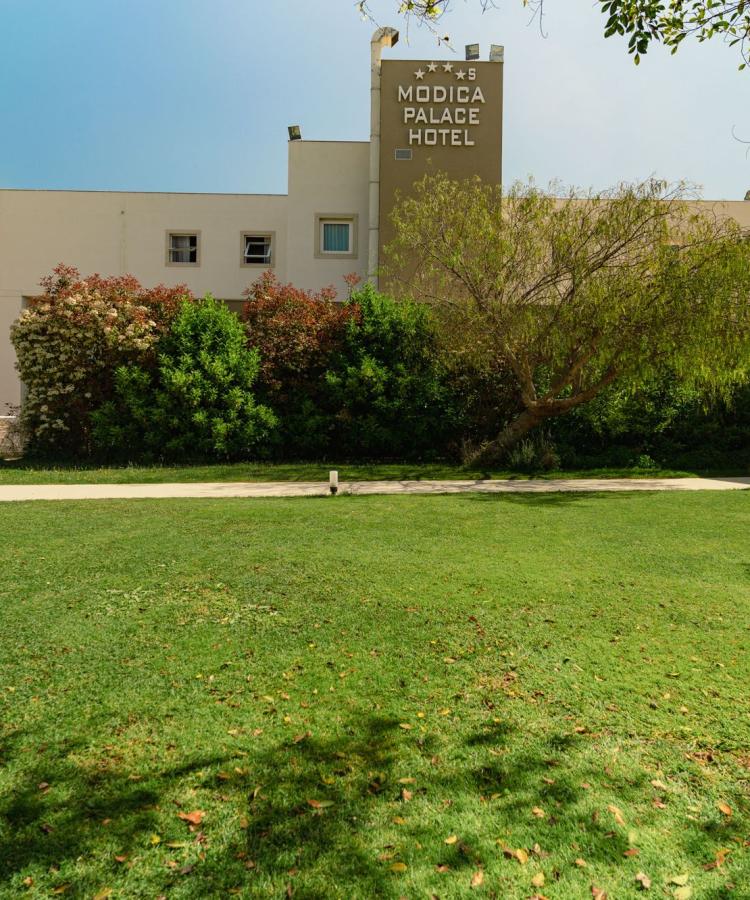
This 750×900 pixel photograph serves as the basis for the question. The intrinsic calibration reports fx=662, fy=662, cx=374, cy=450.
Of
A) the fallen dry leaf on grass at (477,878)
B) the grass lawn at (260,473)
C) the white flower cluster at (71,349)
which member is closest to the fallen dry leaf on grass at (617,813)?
the fallen dry leaf on grass at (477,878)

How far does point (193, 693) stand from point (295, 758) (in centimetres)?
89

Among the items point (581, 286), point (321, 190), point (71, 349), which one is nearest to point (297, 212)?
point (321, 190)

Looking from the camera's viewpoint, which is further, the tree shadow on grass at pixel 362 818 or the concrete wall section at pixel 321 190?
the concrete wall section at pixel 321 190

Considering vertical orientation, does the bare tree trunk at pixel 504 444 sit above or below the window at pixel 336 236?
below

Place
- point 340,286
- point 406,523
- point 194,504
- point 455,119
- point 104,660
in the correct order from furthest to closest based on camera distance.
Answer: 1. point 340,286
2. point 455,119
3. point 194,504
4. point 406,523
5. point 104,660

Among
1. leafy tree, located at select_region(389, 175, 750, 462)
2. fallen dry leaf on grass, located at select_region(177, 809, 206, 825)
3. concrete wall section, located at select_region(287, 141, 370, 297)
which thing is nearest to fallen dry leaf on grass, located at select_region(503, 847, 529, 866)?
fallen dry leaf on grass, located at select_region(177, 809, 206, 825)

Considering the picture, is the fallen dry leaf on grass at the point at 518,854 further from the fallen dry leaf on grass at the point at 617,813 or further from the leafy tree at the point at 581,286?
the leafy tree at the point at 581,286

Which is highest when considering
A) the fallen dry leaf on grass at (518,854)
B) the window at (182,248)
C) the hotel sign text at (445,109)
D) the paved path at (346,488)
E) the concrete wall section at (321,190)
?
the hotel sign text at (445,109)

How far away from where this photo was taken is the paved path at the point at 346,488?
35.3 feet

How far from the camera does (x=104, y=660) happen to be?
4.16m

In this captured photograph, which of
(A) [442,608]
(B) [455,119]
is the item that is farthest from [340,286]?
(A) [442,608]

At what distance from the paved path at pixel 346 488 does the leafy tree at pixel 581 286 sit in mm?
2059

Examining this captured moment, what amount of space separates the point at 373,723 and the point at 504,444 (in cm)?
1155

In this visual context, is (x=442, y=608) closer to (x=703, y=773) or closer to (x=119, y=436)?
(x=703, y=773)
